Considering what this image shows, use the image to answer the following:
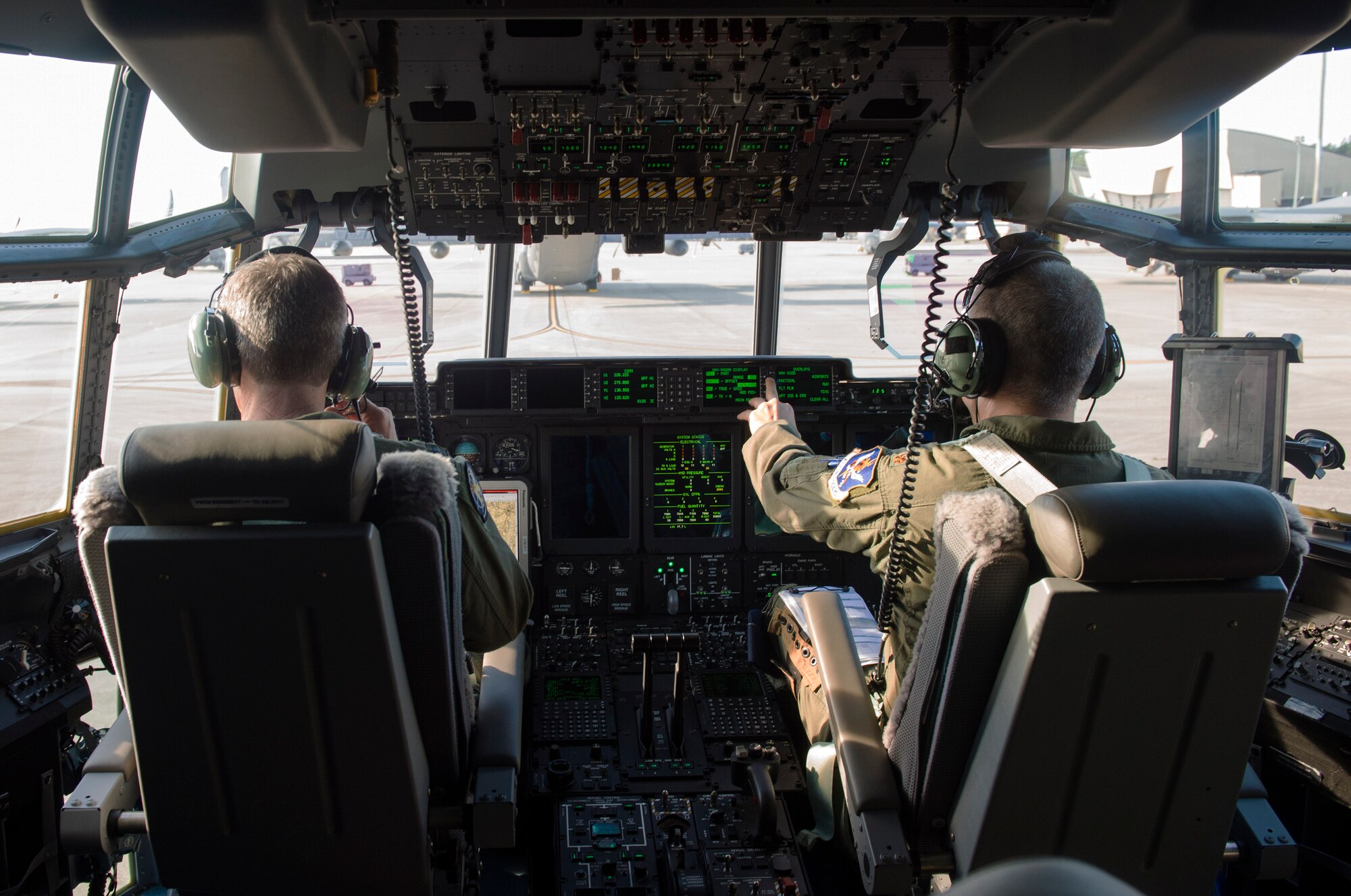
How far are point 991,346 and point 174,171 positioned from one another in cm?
232

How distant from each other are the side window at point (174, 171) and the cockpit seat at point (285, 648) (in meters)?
1.62

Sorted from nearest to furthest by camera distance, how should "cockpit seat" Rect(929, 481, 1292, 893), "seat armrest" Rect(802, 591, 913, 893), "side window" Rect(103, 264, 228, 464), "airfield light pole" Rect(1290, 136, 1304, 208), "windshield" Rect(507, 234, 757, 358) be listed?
1. "cockpit seat" Rect(929, 481, 1292, 893)
2. "seat armrest" Rect(802, 591, 913, 893)
3. "airfield light pole" Rect(1290, 136, 1304, 208)
4. "windshield" Rect(507, 234, 757, 358)
5. "side window" Rect(103, 264, 228, 464)

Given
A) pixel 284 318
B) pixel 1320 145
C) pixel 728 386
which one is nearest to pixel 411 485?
pixel 284 318

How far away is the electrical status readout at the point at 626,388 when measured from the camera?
9.30ft

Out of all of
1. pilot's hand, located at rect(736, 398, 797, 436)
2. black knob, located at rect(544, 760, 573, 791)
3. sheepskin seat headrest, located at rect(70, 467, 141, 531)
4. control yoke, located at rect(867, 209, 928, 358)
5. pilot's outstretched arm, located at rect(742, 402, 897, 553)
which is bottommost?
black knob, located at rect(544, 760, 573, 791)

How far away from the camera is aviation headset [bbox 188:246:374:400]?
141 centimetres

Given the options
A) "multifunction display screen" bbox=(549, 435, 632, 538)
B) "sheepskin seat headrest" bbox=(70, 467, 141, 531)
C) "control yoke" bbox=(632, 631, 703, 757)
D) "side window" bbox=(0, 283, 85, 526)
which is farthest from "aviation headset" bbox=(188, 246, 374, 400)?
"multifunction display screen" bbox=(549, 435, 632, 538)

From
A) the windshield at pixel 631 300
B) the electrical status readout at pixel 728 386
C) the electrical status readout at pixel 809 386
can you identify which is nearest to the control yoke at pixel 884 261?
the electrical status readout at pixel 809 386

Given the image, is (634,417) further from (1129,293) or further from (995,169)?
(1129,293)

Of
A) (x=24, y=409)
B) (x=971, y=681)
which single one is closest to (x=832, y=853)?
(x=971, y=681)

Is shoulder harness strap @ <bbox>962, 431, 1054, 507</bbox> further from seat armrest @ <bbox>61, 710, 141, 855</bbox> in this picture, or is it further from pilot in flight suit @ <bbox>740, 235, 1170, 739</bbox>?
seat armrest @ <bbox>61, 710, 141, 855</bbox>

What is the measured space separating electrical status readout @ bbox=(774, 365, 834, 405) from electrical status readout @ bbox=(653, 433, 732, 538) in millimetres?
257

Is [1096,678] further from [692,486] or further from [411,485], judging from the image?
[692,486]

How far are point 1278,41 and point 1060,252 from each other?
1.35 feet
